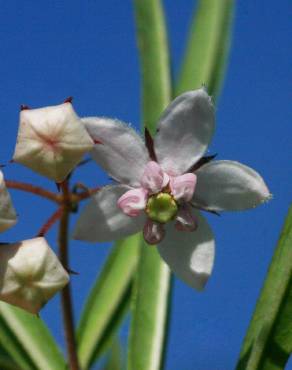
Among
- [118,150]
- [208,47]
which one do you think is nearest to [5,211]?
[118,150]

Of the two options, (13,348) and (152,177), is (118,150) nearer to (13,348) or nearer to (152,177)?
(152,177)

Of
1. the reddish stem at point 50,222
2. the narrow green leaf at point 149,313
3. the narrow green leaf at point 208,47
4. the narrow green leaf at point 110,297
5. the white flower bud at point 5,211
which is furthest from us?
the narrow green leaf at point 208,47

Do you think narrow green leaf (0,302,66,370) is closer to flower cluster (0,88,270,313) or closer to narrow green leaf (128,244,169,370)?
narrow green leaf (128,244,169,370)

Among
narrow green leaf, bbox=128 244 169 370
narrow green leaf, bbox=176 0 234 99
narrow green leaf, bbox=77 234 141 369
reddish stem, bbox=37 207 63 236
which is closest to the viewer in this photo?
reddish stem, bbox=37 207 63 236

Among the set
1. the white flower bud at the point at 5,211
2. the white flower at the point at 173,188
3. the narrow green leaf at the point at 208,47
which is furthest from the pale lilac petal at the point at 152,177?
the narrow green leaf at the point at 208,47

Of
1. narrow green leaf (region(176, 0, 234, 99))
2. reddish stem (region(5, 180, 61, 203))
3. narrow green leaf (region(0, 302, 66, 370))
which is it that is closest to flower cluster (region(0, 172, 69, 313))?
reddish stem (region(5, 180, 61, 203))

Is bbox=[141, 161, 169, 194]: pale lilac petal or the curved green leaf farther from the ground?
bbox=[141, 161, 169, 194]: pale lilac petal

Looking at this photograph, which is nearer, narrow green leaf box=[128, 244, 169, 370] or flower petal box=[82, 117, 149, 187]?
flower petal box=[82, 117, 149, 187]

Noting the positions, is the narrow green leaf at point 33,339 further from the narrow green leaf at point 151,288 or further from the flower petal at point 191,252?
the flower petal at point 191,252

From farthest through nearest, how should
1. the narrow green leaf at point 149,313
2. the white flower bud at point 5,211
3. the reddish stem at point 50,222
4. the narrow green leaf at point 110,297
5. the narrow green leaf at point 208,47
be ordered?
the narrow green leaf at point 208,47 < the narrow green leaf at point 110,297 < the narrow green leaf at point 149,313 < the reddish stem at point 50,222 < the white flower bud at point 5,211
